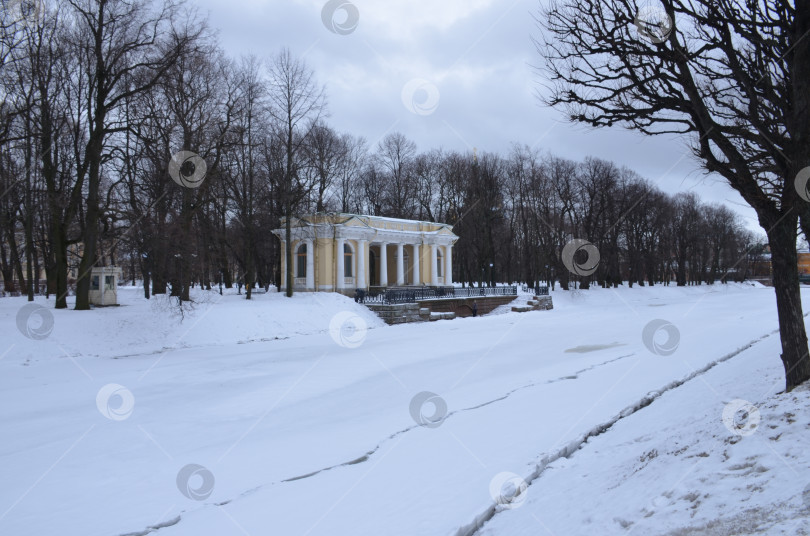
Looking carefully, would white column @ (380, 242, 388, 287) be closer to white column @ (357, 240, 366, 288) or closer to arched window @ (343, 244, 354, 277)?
white column @ (357, 240, 366, 288)

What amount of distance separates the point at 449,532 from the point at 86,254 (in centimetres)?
2157

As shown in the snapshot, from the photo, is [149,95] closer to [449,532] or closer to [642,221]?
[449,532]

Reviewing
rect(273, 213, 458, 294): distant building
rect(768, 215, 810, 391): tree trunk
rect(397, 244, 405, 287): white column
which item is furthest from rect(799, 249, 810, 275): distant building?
rect(768, 215, 810, 391): tree trunk

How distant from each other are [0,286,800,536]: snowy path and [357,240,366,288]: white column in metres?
16.6

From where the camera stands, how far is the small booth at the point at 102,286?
76.6ft

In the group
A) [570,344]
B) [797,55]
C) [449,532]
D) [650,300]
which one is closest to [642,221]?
[650,300]

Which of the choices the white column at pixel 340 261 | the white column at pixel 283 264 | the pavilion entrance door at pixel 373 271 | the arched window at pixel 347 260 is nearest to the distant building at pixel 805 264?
the pavilion entrance door at pixel 373 271

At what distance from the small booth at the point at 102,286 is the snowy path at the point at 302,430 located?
7318 mm

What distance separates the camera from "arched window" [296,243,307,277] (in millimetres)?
35594

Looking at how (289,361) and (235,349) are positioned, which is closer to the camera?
(289,361)

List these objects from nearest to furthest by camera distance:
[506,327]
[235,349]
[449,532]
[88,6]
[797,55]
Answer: [449,532] → [797,55] → [235,349] → [88,6] → [506,327]

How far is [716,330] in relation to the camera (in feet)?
74.4

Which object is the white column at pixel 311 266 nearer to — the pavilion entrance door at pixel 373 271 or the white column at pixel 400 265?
the pavilion entrance door at pixel 373 271

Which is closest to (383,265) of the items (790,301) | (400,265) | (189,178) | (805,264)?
(400,265)
